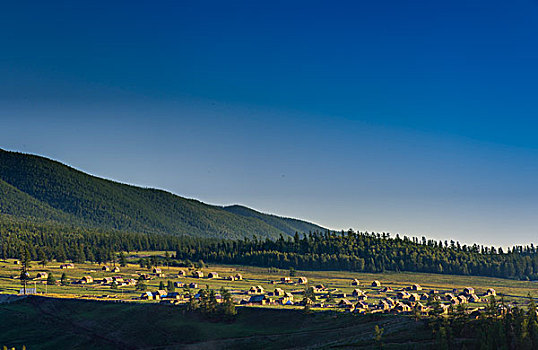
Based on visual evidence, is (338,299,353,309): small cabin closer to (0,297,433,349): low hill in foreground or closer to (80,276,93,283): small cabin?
(0,297,433,349): low hill in foreground

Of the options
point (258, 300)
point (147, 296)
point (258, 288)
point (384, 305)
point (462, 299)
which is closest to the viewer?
point (384, 305)

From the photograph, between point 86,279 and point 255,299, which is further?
point 86,279

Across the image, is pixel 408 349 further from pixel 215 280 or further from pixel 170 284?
pixel 215 280

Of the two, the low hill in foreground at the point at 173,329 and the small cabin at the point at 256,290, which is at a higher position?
the small cabin at the point at 256,290

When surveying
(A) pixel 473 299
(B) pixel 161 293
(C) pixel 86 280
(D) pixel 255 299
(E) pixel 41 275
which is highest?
(E) pixel 41 275

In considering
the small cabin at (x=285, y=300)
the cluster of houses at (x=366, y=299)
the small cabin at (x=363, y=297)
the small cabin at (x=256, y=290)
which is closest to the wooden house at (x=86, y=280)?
the small cabin at (x=256, y=290)

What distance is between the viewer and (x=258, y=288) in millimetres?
124750

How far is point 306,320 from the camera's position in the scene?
81.0 m

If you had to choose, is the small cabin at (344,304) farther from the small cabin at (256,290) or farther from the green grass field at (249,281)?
the small cabin at (256,290)

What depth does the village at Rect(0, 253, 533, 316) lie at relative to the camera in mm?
101194

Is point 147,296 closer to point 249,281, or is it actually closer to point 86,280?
point 86,280

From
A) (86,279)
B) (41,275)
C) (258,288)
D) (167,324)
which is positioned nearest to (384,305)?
(167,324)

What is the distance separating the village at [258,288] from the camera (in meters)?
101

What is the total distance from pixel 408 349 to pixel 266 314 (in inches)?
1211
